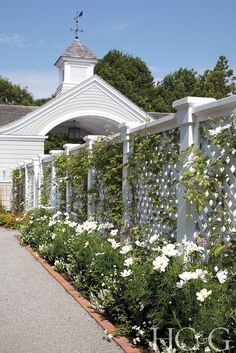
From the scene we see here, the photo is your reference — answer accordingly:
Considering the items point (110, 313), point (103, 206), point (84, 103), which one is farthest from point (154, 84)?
point (110, 313)

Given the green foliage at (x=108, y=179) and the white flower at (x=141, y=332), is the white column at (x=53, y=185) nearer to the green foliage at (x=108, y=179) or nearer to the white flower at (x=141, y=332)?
the green foliage at (x=108, y=179)

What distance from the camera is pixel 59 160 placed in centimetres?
1093

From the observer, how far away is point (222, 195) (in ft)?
14.7

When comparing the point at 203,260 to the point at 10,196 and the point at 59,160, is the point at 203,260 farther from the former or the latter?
the point at 10,196

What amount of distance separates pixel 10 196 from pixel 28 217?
7.73m

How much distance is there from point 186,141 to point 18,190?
1384cm

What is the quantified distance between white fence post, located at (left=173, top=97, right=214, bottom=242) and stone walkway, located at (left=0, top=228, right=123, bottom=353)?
48.6 inches

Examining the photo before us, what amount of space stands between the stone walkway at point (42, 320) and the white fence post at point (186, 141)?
4.05 feet

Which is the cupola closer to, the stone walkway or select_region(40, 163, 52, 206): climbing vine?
select_region(40, 163, 52, 206): climbing vine

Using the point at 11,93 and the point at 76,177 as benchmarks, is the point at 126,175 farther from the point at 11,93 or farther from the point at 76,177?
the point at 11,93

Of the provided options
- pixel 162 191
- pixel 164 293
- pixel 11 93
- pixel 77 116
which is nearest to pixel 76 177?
pixel 162 191

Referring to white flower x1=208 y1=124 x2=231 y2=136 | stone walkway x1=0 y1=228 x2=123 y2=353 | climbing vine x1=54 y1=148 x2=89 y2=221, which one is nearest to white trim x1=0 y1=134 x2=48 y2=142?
climbing vine x1=54 y1=148 x2=89 y2=221

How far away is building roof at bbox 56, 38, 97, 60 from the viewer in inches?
949

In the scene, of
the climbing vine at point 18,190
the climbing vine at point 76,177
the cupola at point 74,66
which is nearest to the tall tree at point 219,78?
the cupola at point 74,66
